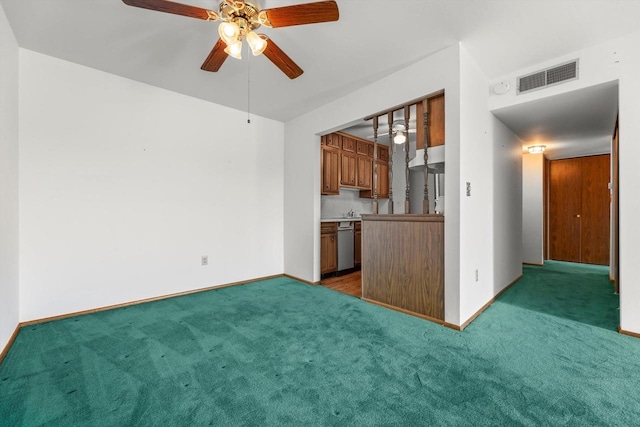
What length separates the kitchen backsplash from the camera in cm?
511

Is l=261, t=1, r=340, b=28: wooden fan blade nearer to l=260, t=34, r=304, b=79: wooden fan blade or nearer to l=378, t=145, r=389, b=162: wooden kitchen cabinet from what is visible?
l=260, t=34, r=304, b=79: wooden fan blade

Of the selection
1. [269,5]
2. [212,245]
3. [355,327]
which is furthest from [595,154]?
[212,245]

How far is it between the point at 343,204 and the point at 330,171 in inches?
40.3

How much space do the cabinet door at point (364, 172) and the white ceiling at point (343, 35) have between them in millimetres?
2276

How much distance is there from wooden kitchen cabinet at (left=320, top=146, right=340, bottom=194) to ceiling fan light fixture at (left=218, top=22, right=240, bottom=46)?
2.73m

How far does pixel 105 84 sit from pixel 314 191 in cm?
268

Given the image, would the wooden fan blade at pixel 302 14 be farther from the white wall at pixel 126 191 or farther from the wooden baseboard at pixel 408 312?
the wooden baseboard at pixel 408 312

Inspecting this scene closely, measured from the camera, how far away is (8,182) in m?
2.19

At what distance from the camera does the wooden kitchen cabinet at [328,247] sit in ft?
13.8

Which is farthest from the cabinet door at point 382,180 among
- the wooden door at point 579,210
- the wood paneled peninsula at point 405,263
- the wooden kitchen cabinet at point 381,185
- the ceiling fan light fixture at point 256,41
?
the ceiling fan light fixture at point 256,41

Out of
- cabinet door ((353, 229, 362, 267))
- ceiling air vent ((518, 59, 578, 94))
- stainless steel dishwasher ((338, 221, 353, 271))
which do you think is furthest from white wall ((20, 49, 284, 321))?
ceiling air vent ((518, 59, 578, 94))

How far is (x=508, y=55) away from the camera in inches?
101

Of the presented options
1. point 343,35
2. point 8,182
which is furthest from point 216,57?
point 8,182

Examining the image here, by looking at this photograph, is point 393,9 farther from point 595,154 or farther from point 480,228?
point 595,154
